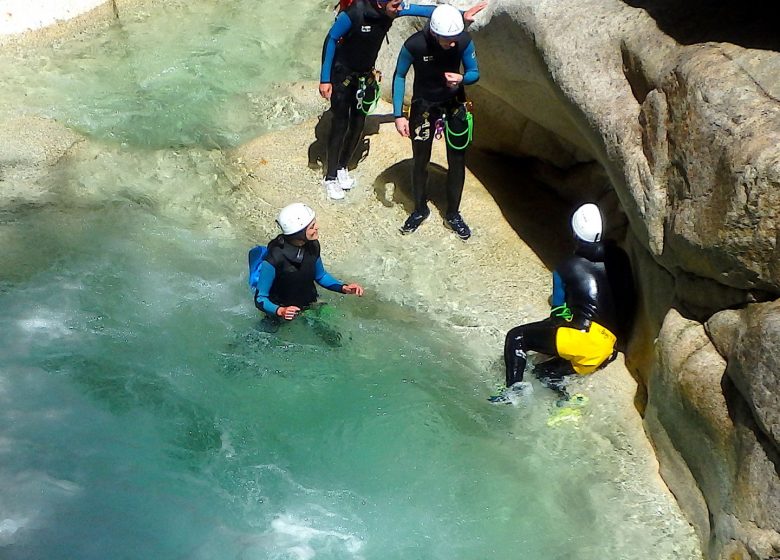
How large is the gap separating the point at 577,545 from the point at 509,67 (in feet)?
12.5

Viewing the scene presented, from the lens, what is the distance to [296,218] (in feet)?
19.3

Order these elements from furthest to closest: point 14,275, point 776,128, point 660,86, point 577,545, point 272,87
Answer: point 272,87 → point 14,275 → point 660,86 → point 577,545 → point 776,128

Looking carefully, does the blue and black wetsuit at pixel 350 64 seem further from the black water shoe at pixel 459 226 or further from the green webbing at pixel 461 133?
the black water shoe at pixel 459 226

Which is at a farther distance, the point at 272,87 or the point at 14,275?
the point at 272,87

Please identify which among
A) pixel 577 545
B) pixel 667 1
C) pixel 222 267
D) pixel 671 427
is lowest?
pixel 577 545

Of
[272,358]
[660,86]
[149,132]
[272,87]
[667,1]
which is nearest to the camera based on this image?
[660,86]

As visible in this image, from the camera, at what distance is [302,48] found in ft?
31.5

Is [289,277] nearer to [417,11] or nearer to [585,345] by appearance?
[585,345]

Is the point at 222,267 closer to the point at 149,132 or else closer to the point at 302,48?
the point at 149,132

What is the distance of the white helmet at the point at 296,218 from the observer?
19.2 ft

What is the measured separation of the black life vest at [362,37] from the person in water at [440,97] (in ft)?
1.53

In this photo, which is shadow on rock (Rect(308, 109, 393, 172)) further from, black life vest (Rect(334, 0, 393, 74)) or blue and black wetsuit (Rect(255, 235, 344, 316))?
blue and black wetsuit (Rect(255, 235, 344, 316))

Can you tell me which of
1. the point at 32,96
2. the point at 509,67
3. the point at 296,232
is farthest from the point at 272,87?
the point at 296,232

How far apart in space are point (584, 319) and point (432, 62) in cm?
240
